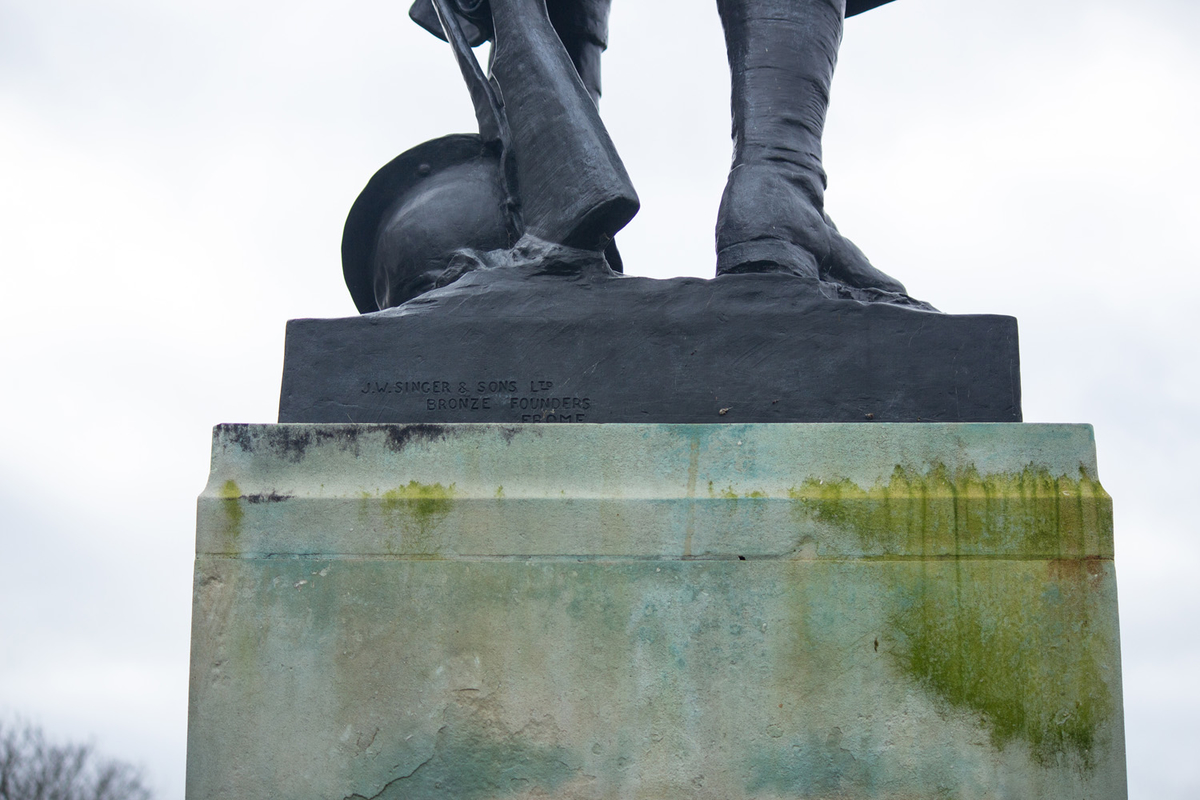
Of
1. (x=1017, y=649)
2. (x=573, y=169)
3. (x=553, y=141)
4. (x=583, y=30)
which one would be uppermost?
(x=583, y=30)

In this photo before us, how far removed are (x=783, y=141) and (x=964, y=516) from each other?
4.49 ft

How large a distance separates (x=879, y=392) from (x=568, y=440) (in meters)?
0.89

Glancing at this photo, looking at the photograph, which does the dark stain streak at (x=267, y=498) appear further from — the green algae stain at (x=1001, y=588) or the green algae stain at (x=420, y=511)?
the green algae stain at (x=1001, y=588)

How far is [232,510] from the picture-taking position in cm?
342

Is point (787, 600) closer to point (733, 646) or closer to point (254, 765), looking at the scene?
point (733, 646)

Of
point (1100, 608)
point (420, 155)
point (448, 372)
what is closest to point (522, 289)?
point (448, 372)

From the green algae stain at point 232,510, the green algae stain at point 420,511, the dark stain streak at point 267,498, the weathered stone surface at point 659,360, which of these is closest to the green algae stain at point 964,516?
the weathered stone surface at point 659,360

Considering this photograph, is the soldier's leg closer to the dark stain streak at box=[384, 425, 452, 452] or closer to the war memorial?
the war memorial

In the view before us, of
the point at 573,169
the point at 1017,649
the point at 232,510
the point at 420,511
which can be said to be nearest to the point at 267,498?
the point at 232,510

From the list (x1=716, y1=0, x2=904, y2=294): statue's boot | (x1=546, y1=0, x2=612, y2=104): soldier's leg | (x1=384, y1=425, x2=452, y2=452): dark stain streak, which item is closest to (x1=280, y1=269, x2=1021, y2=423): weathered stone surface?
(x1=384, y1=425, x2=452, y2=452): dark stain streak

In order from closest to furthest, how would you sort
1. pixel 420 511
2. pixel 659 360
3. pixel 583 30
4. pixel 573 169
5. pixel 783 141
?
pixel 420 511 < pixel 659 360 < pixel 573 169 < pixel 783 141 < pixel 583 30

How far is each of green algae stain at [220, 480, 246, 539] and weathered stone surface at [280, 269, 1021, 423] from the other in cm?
31

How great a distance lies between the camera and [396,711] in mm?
3236

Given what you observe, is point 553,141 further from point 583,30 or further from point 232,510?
point 232,510
